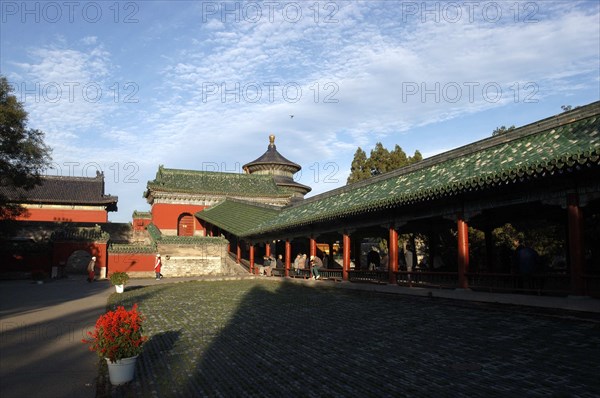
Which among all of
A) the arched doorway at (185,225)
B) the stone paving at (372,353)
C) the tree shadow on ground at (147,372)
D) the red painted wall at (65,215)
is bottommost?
the tree shadow on ground at (147,372)

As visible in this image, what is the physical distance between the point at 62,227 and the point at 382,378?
3362 centimetres

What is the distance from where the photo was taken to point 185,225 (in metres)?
41.6

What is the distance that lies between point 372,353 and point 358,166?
93.6 ft

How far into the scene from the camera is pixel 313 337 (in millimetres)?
9055

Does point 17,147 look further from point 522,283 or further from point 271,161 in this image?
point 271,161

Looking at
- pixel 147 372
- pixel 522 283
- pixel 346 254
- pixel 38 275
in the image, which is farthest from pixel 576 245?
pixel 38 275

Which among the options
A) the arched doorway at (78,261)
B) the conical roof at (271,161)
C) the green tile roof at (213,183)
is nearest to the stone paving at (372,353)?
the arched doorway at (78,261)

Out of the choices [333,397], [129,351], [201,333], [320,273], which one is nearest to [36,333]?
[201,333]

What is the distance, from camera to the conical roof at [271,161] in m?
51.3

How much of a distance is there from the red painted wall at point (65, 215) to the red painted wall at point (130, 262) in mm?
10815

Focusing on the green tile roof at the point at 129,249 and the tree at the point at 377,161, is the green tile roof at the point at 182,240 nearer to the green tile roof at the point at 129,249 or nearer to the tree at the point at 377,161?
the green tile roof at the point at 129,249

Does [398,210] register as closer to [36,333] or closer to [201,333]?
[201,333]

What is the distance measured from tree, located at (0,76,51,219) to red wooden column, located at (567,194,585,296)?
23.1 meters

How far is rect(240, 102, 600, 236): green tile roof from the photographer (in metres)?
9.86
